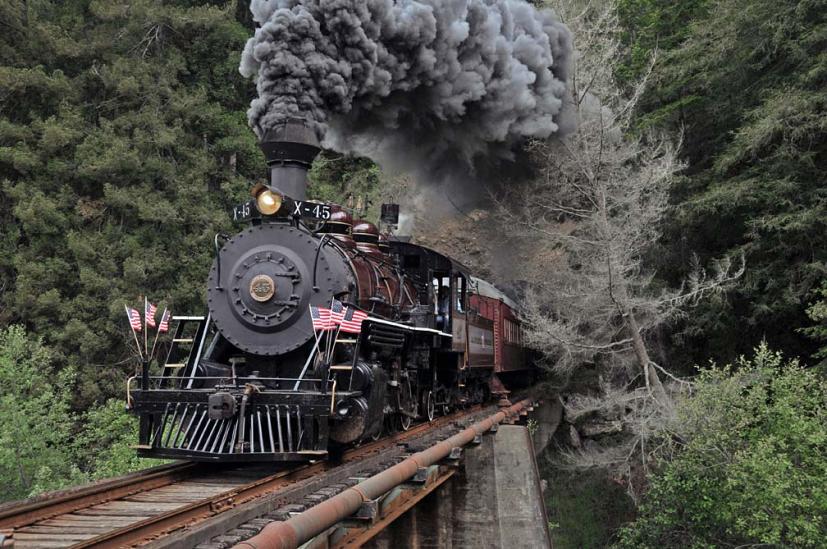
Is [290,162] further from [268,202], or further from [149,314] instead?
[149,314]

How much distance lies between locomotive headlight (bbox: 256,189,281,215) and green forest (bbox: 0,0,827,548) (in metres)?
7.70

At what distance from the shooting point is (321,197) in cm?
2478

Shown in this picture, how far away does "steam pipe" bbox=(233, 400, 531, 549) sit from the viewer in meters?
3.76

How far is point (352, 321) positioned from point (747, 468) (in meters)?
6.99

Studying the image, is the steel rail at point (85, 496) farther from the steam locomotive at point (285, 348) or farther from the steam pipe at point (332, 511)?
the steam pipe at point (332, 511)

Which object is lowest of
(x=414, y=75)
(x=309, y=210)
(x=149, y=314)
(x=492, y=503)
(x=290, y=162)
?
(x=492, y=503)

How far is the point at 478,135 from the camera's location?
46.7ft

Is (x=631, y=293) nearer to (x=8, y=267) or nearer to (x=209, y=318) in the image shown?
(x=209, y=318)

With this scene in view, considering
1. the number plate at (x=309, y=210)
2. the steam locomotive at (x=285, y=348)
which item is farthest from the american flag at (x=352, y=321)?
the number plate at (x=309, y=210)

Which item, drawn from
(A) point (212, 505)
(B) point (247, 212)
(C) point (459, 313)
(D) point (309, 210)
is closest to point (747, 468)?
(C) point (459, 313)

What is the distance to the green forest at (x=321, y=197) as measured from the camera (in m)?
11.1

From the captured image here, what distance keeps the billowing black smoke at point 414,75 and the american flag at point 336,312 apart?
3000mm

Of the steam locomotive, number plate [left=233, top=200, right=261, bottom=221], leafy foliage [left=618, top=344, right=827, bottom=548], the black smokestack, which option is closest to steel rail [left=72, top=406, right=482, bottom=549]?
the steam locomotive

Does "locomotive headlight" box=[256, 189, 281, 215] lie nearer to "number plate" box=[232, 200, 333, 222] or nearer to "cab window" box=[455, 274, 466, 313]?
"number plate" box=[232, 200, 333, 222]
